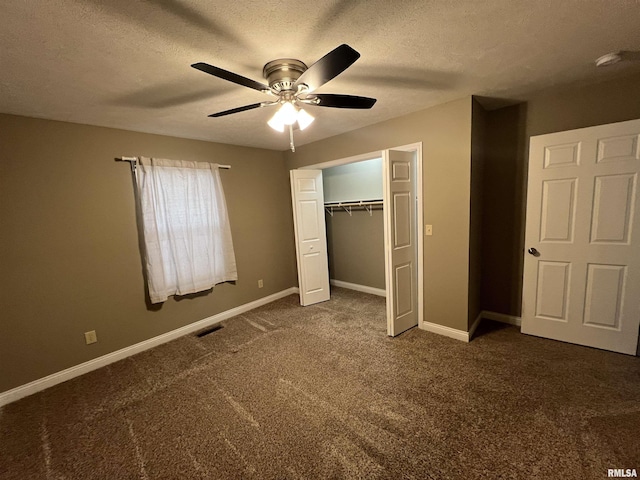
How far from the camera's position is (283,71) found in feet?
5.51

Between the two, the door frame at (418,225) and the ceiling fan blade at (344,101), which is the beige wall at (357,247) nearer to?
the door frame at (418,225)

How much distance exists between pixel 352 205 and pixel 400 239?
153 cm

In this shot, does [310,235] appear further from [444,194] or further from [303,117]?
[303,117]

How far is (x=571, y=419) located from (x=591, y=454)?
26 cm

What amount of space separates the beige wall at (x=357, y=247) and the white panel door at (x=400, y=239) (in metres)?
1.11

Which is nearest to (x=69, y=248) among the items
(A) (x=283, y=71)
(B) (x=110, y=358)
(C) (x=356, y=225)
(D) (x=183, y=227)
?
(D) (x=183, y=227)

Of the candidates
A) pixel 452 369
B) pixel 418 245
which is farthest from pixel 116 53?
pixel 452 369

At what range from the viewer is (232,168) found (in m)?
3.69

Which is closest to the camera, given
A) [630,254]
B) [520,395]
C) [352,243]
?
[520,395]

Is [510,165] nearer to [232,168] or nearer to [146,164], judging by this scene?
[232,168]

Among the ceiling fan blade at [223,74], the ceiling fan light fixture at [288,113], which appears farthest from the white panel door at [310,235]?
the ceiling fan blade at [223,74]

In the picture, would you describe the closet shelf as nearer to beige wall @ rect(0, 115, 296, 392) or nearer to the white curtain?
the white curtain

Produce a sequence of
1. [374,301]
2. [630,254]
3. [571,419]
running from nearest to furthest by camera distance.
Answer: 1. [571,419]
2. [630,254]
3. [374,301]

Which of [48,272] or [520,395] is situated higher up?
[48,272]
